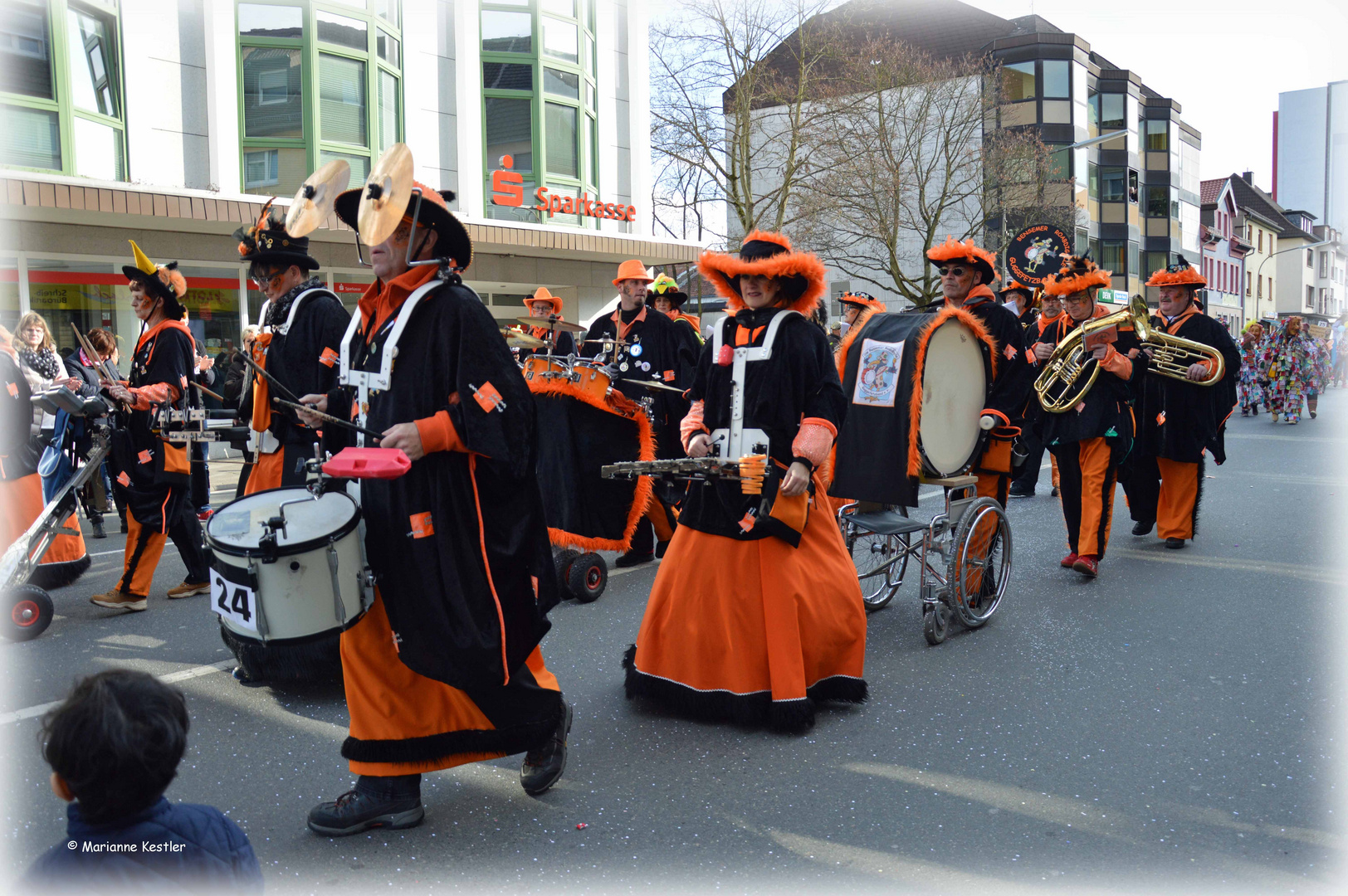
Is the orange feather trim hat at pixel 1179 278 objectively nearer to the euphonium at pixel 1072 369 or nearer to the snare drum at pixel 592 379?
the euphonium at pixel 1072 369

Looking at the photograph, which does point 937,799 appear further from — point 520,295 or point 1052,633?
point 520,295

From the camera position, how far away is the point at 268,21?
15422 millimetres

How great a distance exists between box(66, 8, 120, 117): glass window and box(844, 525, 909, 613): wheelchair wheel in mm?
12106

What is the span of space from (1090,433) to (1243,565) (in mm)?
1562

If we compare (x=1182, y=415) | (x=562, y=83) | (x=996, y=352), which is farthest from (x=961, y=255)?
(x=562, y=83)

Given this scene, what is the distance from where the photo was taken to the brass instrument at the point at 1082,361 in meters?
7.20

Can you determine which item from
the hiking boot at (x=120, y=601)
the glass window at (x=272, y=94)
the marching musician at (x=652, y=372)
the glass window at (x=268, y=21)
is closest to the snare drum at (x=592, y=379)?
the marching musician at (x=652, y=372)

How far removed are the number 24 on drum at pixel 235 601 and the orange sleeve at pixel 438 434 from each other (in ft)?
2.11

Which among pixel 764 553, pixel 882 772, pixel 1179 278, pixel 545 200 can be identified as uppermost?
pixel 545 200

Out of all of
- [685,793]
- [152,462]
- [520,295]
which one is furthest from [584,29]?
[685,793]

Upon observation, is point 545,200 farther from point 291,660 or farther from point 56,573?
point 291,660

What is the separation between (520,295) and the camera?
846 inches

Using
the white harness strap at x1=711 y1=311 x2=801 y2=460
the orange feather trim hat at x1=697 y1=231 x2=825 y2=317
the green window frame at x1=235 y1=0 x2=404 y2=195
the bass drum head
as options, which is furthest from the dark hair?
the green window frame at x1=235 y1=0 x2=404 y2=195

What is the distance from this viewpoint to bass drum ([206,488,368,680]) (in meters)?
2.95
